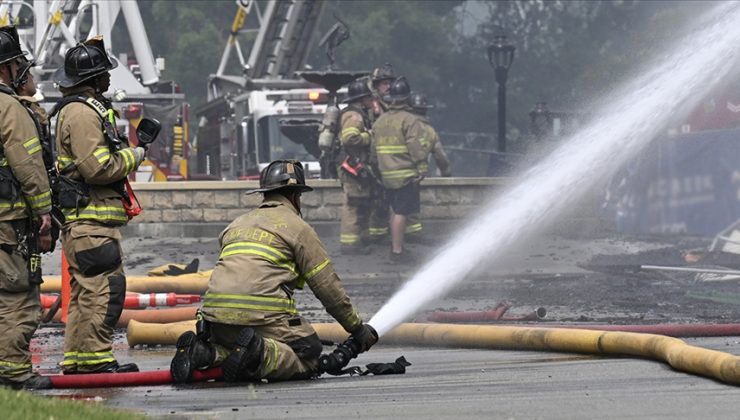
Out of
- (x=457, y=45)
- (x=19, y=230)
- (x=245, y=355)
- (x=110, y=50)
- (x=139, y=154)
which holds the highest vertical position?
(x=457, y=45)

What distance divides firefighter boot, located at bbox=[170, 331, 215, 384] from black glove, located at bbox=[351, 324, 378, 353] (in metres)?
0.67

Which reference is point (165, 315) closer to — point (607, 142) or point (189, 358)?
point (189, 358)

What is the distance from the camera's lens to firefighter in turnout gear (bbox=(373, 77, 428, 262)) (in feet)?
46.2

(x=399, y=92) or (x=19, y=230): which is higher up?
(x=399, y=92)

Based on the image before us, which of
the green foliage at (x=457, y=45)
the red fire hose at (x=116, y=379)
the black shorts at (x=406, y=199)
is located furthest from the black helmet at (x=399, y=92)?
the green foliage at (x=457, y=45)

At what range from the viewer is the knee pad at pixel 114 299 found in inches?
277

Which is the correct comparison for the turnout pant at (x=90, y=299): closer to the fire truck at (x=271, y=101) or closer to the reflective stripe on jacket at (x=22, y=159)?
the reflective stripe on jacket at (x=22, y=159)

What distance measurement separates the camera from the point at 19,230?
6.83 m

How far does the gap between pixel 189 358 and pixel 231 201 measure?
901 cm

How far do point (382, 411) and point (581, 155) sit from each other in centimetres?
481

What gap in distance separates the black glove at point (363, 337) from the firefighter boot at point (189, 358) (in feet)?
2.18

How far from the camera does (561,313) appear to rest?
10.1 meters

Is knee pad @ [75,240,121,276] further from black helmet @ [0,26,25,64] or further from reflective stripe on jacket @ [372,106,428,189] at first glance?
reflective stripe on jacket @ [372,106,428,189]

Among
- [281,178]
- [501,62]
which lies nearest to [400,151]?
[281,178]
